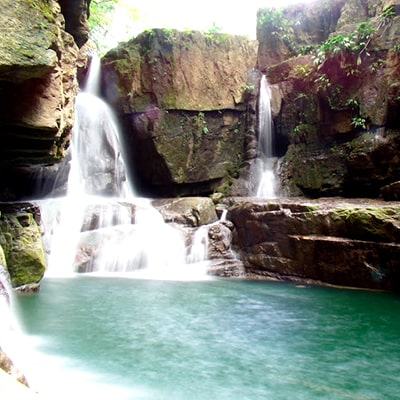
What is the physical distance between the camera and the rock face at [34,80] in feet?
14.2

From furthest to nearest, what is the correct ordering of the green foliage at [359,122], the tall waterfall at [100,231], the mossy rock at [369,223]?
the green foliage at [359,122]
the tall waterfall at [100,231]
the mossy rock at [369,223]

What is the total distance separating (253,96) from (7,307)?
1094cm

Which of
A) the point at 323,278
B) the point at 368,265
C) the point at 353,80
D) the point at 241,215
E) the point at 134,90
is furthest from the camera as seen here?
the point at 134,90

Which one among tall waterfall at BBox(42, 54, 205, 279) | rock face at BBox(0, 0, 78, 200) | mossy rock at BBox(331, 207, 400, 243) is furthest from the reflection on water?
rock face at BBox(0, 0, 78, 200)

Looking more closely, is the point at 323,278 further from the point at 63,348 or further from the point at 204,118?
the point at 204,118

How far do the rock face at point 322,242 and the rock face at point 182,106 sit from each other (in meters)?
3.51

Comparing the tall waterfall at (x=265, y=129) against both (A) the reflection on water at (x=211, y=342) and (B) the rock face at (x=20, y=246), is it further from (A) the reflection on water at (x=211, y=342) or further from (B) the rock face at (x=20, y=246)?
(B) the rock face at (x=20, y=246)

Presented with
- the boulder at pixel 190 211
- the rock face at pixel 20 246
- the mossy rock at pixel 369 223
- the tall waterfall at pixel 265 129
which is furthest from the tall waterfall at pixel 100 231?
the tall waterfall at pixel 265 129

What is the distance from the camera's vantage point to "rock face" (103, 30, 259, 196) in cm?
1234

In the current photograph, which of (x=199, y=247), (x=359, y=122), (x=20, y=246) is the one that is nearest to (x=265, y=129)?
(x=359, y=122)

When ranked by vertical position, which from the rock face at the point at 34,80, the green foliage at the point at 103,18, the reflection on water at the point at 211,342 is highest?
the green foliage at the point at 103,18

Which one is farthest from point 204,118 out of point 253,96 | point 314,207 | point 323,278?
point 323,278

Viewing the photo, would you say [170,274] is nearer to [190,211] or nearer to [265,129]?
[190,211]

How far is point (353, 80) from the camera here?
11352mm
